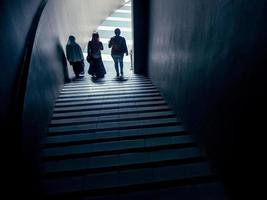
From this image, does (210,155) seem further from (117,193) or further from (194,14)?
(194,14)

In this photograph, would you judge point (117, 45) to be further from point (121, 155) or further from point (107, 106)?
point (121, 155)

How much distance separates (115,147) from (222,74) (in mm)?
1905

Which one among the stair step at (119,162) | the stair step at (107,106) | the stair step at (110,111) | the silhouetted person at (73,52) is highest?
the silhouetted person at (73,52)

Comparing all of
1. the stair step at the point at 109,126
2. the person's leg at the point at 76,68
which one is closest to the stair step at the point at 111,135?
the stair step at the point at 109,126

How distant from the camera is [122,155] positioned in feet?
9.82

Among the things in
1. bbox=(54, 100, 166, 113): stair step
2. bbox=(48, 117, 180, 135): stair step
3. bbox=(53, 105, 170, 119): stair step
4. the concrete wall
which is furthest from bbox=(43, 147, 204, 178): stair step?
bbox=(54, 100, 166, 113): stair step

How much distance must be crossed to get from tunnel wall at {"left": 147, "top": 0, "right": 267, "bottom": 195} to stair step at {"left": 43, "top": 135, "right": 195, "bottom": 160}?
34cm

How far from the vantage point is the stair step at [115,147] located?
301cm

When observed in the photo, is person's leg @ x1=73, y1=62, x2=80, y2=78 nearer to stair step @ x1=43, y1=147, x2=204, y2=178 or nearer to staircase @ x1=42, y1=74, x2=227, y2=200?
staircase @ x1=42, y1=74, x2=227, y2=200

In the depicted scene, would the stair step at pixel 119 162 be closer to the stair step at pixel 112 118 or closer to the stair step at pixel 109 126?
the stair step at pixel 109 126

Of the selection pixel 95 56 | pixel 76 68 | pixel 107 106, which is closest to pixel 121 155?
pixel 107 106

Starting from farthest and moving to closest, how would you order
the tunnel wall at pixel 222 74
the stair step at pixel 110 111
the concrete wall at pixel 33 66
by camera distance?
1. the stair step at pixel 110 111
2. the concrete wall at pixel 33 66
3. the tunnel wall at pixel 222 74

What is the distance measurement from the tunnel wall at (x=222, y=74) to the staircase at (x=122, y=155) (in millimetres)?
351

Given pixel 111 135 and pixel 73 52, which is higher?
pixel 73 52
